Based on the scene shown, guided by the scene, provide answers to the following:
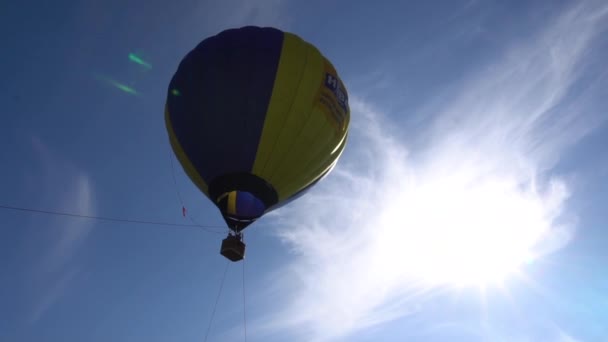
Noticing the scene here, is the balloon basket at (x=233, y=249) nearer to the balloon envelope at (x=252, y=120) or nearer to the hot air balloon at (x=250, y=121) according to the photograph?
the hot air balloon at (x=250, y=121)

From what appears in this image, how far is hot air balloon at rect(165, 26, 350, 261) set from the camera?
10000 millimetres

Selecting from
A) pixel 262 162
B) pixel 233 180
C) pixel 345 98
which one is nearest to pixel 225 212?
pixel 233 180

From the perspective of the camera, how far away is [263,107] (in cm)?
1004

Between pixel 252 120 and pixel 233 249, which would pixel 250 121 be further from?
pixel 233 249

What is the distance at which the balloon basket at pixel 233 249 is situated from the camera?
9.75m

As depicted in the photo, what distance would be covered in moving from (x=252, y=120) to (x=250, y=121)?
0.21 feet

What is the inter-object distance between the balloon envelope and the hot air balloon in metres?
0.03

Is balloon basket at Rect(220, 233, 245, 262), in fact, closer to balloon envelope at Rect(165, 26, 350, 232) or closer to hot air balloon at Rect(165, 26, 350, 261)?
hot air balloon at Rect(165, 26, 350, 261)

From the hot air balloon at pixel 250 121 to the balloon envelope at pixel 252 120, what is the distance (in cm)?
3

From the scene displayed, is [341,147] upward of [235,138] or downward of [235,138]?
upward

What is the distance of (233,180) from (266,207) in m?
1.31

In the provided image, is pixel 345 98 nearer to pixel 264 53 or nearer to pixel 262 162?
pixel 264 53

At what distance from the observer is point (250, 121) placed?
32.7ft

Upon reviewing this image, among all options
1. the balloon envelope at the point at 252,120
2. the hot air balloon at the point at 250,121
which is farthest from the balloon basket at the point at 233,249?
the balloon envelope at the point at 252,120
